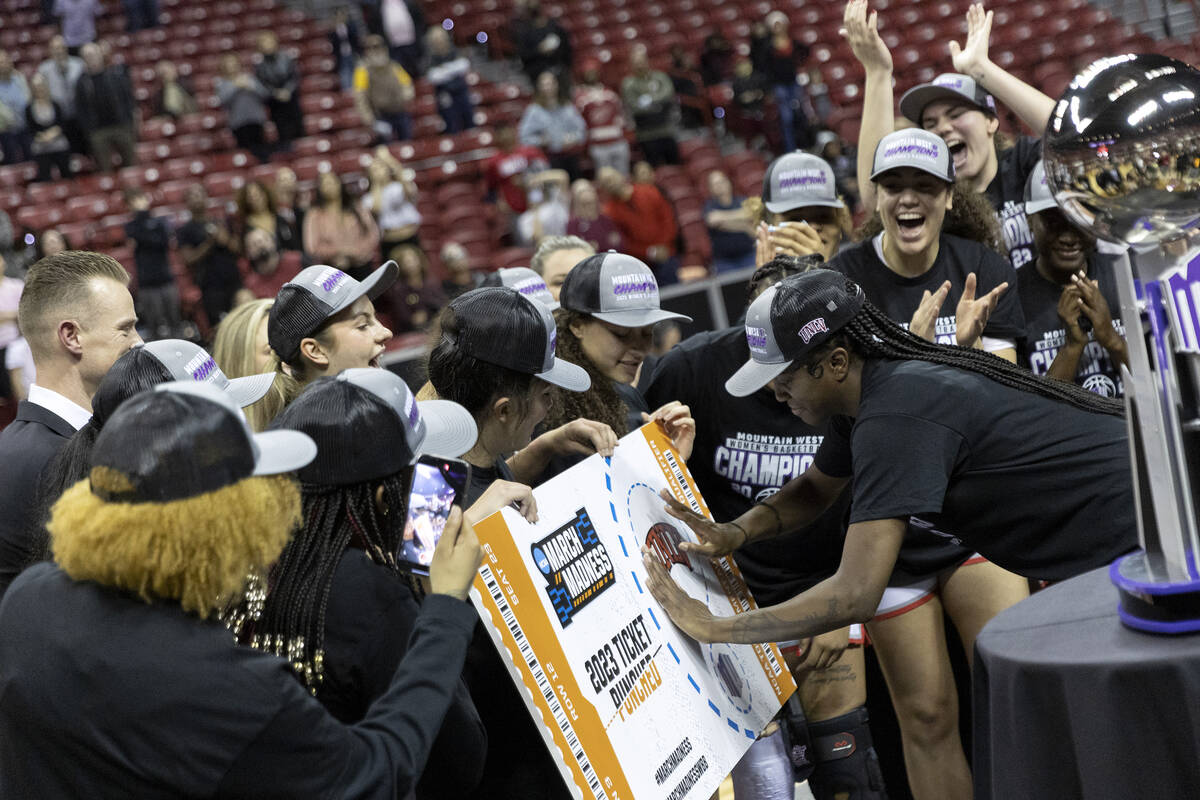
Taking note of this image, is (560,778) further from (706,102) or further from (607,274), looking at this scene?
(706,102)

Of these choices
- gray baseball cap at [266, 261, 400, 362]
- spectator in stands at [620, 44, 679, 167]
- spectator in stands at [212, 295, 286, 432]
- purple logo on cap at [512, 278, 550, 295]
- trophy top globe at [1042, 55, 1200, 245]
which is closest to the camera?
trophy top globe at [1042, 55, 1200, 245]

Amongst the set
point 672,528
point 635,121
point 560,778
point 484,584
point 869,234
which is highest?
point 635,121

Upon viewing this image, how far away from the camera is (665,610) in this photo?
2.71m

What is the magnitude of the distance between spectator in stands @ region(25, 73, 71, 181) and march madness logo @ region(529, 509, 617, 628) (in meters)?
11.6

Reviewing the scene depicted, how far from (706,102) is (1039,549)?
12.4 metres

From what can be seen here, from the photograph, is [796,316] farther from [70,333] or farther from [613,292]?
[70,333]

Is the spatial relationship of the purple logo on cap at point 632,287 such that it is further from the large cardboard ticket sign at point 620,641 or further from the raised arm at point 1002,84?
the raised arm at point 1002,84

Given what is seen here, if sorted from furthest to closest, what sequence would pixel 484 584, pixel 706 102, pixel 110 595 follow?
1. pixel 706 102
2. pixel 484 584
3. pixel 110 595

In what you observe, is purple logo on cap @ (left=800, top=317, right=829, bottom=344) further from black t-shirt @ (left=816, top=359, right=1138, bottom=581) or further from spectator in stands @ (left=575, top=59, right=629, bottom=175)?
spectator in stands @ (left=575, top=59, right=629, bottom=175)

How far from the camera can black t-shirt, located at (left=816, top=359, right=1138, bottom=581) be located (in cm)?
255

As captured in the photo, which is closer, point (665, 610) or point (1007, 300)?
point (665, 610)

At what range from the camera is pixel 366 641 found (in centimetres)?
191

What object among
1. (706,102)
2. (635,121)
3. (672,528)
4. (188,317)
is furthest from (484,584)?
(706,102)

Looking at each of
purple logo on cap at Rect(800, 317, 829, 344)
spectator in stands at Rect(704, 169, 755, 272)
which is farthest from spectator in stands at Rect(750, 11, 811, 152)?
purple logo on cap at Rect(800, 317, 829, 344)
